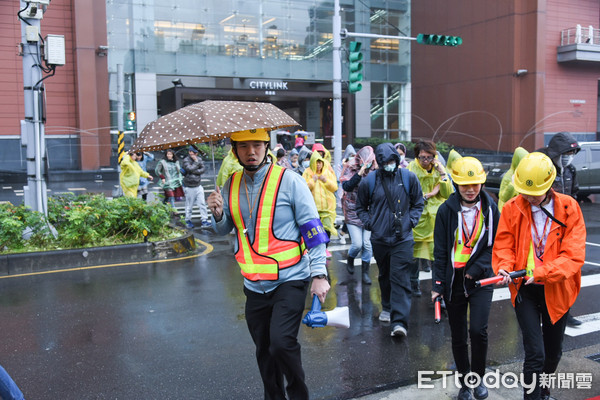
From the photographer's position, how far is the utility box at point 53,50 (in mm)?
9695

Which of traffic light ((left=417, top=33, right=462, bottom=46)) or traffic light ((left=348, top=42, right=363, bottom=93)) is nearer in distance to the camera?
traffic light ((left=348, top=42, right=363, bottom=93))

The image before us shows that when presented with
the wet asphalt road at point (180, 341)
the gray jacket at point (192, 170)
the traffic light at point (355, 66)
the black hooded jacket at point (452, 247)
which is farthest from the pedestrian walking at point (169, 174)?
the black hooded jacket at point (452, 247)

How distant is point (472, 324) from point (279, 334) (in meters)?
1.52

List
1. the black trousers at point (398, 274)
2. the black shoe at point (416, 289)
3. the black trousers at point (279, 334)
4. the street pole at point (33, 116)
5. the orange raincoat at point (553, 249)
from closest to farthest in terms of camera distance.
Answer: the black trousers at point (279, 334)
the orange raincoat at point (553, 249)
the black trousers at point (398, 274)
the black shoe at point (416, 289)
the street pole at point (33, 116)

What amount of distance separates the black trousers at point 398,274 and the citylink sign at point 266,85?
2828 cm

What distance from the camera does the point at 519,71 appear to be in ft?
99.5

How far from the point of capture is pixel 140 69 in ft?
103

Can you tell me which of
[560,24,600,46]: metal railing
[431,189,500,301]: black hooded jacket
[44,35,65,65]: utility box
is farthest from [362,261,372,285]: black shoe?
[560,24,600,46]: metal railing

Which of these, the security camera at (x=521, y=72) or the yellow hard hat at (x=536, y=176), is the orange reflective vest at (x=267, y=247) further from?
the security camera at (x=521, y=72)

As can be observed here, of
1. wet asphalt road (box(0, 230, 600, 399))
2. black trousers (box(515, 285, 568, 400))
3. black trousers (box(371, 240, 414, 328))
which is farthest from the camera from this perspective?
black trousers (box(371, 240, 414, 328))

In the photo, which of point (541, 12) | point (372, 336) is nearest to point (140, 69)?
point (541, 12)

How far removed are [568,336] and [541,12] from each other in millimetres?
28168

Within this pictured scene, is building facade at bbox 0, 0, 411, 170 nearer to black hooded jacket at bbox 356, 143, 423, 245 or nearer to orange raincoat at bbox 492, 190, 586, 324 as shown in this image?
black hooded jacket at bbox 356, 143, 423, 245

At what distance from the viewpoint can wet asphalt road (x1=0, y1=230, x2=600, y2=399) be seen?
4.77 meters
